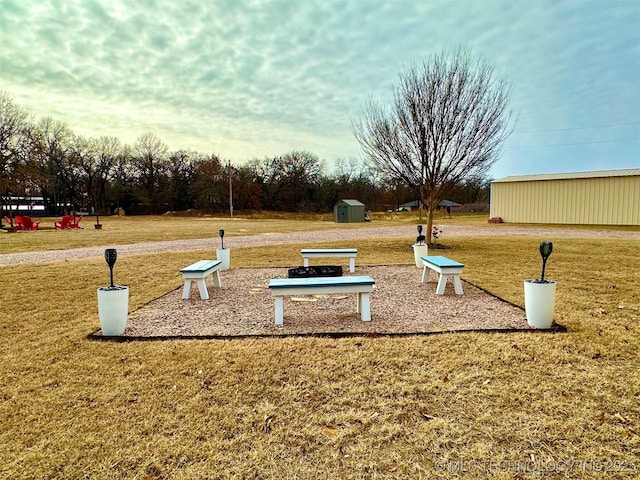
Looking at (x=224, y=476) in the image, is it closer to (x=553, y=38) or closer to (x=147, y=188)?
(x=553, y=38)

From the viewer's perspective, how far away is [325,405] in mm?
2561

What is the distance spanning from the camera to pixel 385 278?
7098mm

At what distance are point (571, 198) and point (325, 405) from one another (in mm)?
28265

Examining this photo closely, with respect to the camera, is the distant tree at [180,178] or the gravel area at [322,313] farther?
the distant tree at [180,178]

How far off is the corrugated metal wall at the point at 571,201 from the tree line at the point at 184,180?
58.7 ft

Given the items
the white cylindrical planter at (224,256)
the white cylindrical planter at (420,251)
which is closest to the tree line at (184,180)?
the white cylindrical planter at (420,251)

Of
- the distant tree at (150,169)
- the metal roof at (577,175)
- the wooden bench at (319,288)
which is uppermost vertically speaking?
the distant tree at (150,169)

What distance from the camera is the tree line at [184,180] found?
4616cm

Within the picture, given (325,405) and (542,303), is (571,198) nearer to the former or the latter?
(542,303)

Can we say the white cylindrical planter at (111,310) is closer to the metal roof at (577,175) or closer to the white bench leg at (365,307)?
the white bench leg at (365,307)

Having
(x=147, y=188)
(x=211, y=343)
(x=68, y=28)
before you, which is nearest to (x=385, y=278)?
(x=211, y=343)

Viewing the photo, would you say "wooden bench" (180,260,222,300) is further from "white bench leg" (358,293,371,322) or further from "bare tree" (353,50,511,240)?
"bare tree" (353,50,511,240)

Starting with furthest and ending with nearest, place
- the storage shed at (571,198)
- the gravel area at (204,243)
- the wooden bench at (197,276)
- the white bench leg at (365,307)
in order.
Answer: the storage shed at (571,198) → the gravel area at (204,243) → the wooden bench at (197,276) → the white bench leg at (365,307)

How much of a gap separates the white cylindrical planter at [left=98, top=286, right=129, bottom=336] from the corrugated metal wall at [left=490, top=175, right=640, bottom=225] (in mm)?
28457
